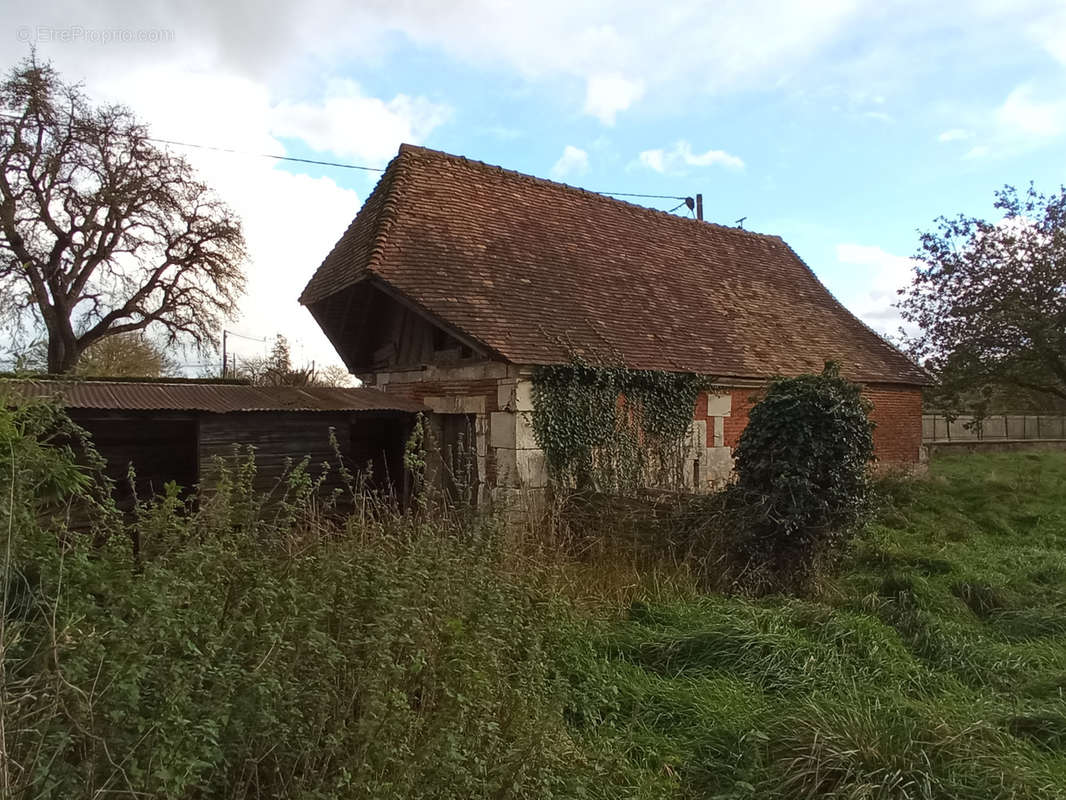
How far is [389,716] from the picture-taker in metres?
2.86

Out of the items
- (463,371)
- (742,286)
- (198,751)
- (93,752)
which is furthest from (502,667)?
(742,286)

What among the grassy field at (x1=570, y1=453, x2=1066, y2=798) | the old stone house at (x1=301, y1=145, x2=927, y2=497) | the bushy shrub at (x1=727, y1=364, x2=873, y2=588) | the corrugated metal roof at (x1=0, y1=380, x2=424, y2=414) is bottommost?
the grassy field at (x1=570, y1=453, x2=1066, y2=798)

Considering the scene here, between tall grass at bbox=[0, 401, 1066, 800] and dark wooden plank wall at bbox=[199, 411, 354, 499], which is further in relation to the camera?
→ dark wooden plank wall at bbox=[199, 411, 354, 499]

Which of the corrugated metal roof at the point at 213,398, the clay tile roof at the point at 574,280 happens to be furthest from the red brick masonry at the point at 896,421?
the corrugated metal roof at the point at 213,398

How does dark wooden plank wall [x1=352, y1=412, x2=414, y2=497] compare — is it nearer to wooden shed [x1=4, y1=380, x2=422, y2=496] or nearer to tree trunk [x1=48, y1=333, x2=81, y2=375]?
wooden shed [x1=4, y1=380, x2=422, y2=496]

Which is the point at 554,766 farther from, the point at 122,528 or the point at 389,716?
the point at 122,528

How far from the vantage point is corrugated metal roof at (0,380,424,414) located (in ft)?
22.4

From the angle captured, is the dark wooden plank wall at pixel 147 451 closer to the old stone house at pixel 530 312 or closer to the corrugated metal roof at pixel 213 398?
the corrugated metal roof at pixel 213 398

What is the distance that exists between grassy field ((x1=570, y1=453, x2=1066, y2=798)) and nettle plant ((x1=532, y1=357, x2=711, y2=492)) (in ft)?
10.2

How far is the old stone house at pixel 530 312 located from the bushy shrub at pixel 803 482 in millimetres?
3115

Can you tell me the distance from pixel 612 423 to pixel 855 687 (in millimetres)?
5504

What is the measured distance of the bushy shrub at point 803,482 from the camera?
6535 mm

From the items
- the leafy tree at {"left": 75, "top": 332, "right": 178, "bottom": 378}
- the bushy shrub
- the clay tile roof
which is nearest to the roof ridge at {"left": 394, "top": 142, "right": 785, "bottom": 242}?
the clay tile roof

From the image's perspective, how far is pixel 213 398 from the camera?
7691mm
